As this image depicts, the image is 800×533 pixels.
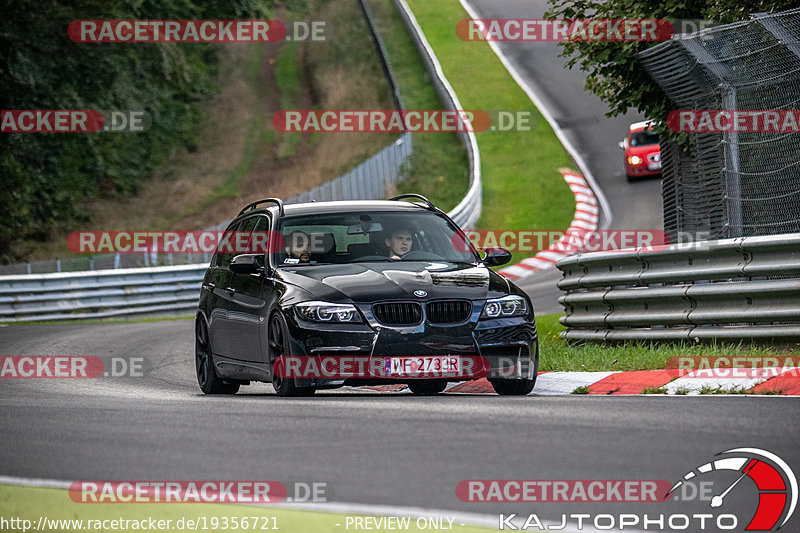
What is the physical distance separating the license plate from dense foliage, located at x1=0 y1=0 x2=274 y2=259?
21.6 m

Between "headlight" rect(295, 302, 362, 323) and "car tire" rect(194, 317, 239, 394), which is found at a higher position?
"headlight" rect(295, 302, 362, 323)

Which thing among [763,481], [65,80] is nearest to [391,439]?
[763,481]

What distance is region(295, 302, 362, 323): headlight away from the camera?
9.79 metres

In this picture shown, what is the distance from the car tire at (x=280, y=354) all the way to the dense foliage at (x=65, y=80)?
20710 mm

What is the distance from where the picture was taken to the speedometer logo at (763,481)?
17.3 feet

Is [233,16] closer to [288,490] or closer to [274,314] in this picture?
[274,314]

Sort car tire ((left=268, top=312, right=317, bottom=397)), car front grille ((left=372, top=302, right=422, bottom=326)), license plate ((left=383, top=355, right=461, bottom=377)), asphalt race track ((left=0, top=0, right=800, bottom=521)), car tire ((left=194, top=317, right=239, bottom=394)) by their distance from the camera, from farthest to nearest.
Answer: car tire ((left=194, top=317, right=239, bottom=394)) < car tire ((left=268, top=312, right=317, bottom=397)) < car front grille ((left=372, top=302, right=422, bottom=326)) < license plate ((left=383, top=355, right=461, bottom=377)) < asphalt race track ((left=0, top=0, right=800, bottom=521))

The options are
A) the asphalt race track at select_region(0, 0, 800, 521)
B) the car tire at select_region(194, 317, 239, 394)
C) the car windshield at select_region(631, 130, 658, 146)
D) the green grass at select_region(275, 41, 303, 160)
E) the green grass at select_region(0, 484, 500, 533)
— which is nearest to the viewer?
the green grass at select_region(0, 484, 500, 533)

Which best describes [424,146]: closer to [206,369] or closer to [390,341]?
[206,369]

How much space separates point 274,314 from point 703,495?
17.3 ft

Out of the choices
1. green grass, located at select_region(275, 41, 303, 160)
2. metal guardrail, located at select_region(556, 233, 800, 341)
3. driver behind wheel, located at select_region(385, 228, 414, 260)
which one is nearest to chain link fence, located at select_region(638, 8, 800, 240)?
metal guardrail, located at select_region(556, 233, 800, 341)

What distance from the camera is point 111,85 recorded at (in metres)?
32.7

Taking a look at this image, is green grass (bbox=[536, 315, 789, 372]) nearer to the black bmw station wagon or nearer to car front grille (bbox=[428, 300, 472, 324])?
the black bmw station wagon

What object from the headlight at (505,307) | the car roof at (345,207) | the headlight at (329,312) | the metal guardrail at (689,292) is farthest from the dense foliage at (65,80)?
the headlight at (505,307)
